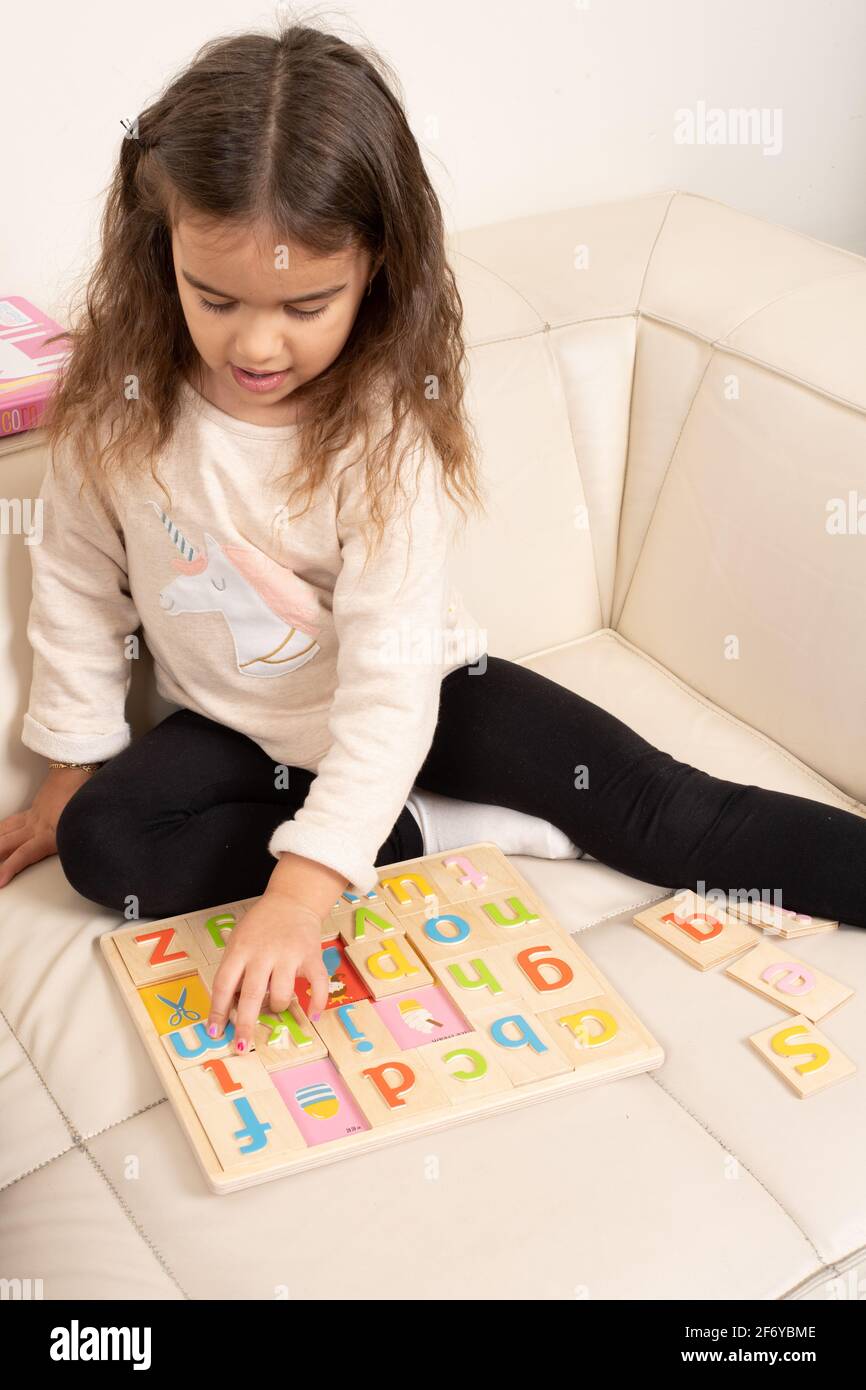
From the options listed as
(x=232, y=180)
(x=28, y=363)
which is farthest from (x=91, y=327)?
(x=232, y=180)

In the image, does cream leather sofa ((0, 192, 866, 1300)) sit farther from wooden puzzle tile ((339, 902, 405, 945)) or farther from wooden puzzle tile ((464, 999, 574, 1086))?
wooden puzzle tile ((339, 902, 405, 945))

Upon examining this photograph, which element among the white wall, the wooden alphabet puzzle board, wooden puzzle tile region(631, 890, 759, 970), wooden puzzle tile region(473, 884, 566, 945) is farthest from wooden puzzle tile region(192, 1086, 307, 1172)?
the white wall

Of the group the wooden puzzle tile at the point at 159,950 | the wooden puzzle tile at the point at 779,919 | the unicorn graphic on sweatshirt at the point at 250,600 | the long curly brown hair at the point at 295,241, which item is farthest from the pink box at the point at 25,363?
the wooden puzzle tile at the point at 779,919

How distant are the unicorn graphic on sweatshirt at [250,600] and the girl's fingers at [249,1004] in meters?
0.27

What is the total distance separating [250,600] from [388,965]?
0.29 metres

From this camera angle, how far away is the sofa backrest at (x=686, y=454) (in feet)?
3.75

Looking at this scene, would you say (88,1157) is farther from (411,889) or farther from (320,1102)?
(411,889)

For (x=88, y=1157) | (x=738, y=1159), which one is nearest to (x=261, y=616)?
(x=88, y=1157)

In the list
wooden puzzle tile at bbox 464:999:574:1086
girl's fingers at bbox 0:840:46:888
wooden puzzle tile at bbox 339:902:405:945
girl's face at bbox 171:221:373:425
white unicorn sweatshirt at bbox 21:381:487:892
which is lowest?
wooden puzzle tile at bbox 464:999:574:1086

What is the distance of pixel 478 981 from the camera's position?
37.0 inches

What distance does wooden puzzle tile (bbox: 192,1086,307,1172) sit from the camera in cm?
80

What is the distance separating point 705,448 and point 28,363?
1.96ft

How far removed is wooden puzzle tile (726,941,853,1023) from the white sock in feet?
0.59

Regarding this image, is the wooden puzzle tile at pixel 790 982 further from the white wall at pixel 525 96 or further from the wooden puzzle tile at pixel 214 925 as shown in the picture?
the white wall at pixel 525 96
